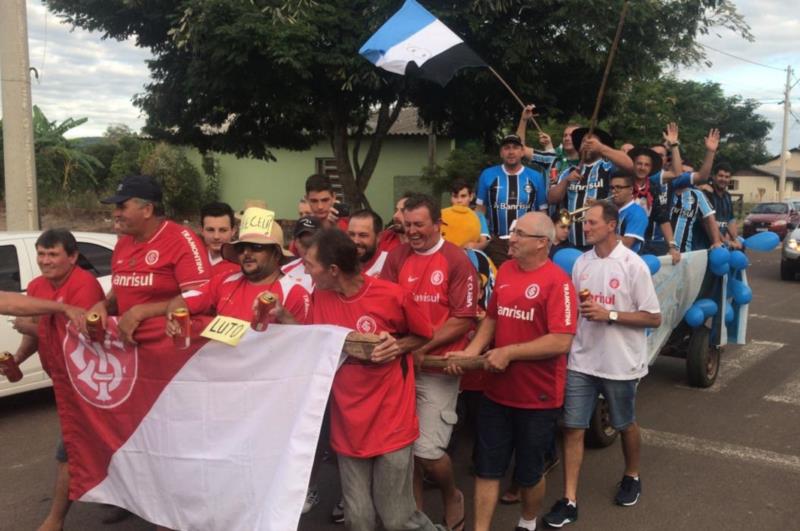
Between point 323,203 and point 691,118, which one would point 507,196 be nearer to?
point 323,203

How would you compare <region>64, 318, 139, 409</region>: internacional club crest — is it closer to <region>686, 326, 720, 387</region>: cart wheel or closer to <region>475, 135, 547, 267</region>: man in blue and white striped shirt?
<region>475, 135, 547, 267</region>: man in blue and white striped shirt

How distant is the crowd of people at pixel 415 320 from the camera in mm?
3406

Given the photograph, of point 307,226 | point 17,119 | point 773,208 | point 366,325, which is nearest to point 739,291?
point 307,226

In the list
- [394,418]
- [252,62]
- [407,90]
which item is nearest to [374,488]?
[394,418]

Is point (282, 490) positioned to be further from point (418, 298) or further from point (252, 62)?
point (252, 62)

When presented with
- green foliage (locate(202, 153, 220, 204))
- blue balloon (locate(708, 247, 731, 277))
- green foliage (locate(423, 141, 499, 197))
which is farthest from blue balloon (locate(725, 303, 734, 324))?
green foliage (locate(202, 153, 220, 204))

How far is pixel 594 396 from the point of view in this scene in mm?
4547

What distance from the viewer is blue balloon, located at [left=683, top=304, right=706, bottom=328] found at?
273 inches

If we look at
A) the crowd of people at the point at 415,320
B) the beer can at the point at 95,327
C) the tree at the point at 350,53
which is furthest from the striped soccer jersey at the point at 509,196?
the tree at the point at 350,53

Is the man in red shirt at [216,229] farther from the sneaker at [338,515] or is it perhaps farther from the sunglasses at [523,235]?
the sunglasses at [523,235]

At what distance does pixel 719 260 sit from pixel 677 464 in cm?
241

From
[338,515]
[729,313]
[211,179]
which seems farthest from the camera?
[211,179]

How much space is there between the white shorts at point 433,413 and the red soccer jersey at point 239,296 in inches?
29.1

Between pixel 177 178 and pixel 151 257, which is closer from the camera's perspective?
pixel 151 257
